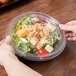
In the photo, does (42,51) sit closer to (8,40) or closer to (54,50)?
(54,50)

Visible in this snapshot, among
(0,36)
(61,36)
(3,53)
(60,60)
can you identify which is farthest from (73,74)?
(0,36)

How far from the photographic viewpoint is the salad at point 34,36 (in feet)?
3.28

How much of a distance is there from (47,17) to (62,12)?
0.76ft

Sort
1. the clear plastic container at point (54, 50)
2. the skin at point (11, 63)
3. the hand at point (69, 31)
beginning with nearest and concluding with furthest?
the skin at point (11, 63), the clear plastic container at point (54, 50), the hand at point (69, 31)

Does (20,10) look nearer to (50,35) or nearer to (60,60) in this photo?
(50,35)

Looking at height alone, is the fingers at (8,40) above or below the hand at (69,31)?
above

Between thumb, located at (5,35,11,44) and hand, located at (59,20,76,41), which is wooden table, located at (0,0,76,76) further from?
thumb, located at (5,35,11,44)

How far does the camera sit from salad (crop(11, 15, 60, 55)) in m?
1.00

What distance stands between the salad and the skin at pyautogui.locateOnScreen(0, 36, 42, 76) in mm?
69

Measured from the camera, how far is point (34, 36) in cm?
107

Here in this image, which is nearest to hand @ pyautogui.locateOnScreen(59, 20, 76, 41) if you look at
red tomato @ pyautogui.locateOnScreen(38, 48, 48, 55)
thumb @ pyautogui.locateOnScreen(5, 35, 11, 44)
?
red tomato @ pyautogui.locateOnScreen(38, 48, 48, 55)

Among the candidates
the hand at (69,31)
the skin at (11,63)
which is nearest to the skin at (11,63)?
the skin at (11,63)

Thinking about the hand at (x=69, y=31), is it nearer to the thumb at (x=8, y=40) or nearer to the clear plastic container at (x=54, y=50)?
the clear plastic container at (x=54, y=50)

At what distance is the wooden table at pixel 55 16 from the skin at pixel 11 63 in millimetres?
110
